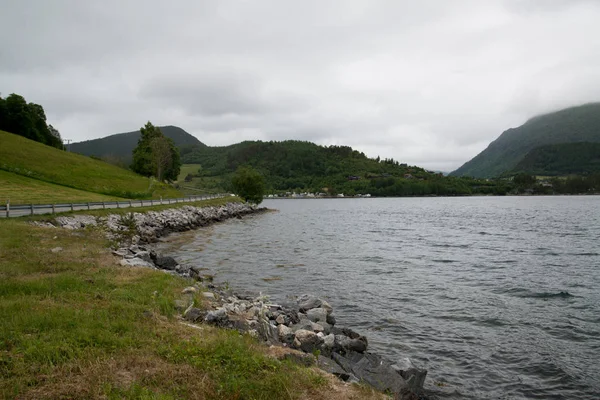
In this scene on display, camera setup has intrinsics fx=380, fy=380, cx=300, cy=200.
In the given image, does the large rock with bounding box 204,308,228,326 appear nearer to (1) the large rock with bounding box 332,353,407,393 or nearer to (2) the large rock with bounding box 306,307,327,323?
(1) the large rock with bounding box 332,353,407,393

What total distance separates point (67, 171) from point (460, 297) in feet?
224

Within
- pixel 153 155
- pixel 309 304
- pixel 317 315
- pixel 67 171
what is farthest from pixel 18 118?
pixel 317 315

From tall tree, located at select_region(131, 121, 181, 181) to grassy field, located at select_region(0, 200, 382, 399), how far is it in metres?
85.0

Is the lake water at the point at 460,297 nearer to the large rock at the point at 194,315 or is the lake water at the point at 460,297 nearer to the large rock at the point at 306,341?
the large rock at the point at 306,341

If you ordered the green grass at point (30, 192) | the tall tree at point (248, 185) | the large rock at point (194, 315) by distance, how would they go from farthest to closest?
the tall tree at point (248, 185) → the green grass at point (30, 192) → the large rock at point (194, 315)

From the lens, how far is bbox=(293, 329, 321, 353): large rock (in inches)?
419

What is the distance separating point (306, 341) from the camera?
425 inches

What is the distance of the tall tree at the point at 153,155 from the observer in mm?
92062

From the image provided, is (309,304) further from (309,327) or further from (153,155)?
(153,155)

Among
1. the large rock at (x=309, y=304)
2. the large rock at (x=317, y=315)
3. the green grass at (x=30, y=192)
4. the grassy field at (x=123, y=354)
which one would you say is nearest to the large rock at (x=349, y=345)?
the large rock at (x=317, y=315)

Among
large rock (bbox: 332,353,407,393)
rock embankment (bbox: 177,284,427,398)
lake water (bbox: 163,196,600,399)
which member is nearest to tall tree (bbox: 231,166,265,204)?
lake water (bbox: 163,196,600,399)

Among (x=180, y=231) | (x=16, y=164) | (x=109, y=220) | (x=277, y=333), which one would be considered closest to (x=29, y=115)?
(x=16, y=164)

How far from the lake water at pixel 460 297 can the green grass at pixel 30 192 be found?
16056 mm

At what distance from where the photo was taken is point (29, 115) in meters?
89.2
